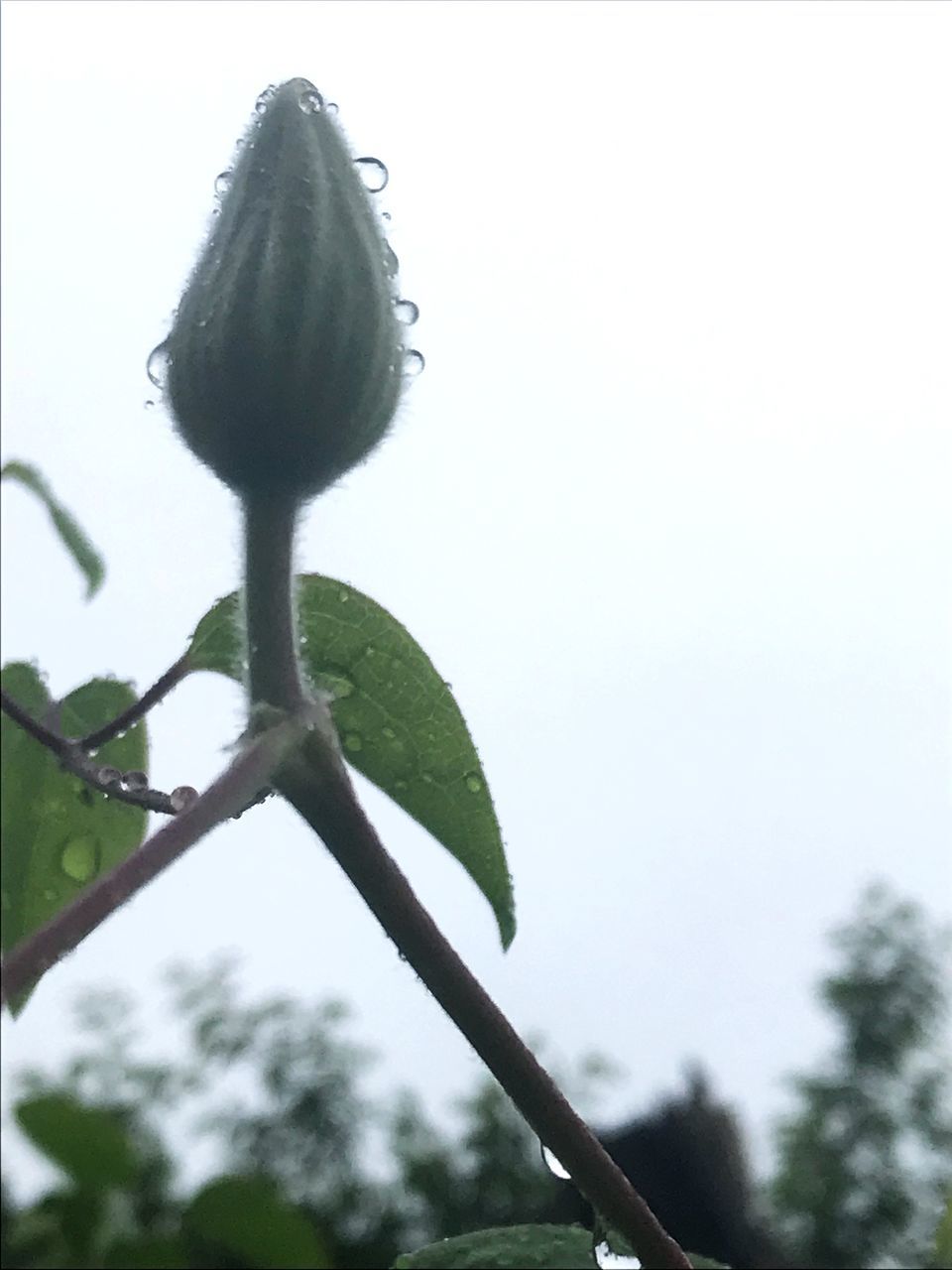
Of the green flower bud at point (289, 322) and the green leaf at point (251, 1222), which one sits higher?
the green flower bud at point (289, 322)

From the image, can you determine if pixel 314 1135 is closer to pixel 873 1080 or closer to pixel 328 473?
pixel 873 1080

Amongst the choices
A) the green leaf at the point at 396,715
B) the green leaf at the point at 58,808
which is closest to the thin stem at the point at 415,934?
the green leaf at the point at 396,715

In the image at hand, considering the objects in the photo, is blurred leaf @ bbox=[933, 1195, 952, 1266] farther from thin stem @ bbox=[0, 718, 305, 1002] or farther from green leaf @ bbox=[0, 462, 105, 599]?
green leaf @ bbox=[0, 462, 105, 599]

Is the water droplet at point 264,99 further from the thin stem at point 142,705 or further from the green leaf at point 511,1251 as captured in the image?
the green leaf at point 511,1251

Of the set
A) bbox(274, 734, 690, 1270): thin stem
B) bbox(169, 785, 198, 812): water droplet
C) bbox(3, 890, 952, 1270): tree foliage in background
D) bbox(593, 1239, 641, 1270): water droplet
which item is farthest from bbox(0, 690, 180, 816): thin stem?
bbox(3, 890, 952, 1270): tree foliage in background

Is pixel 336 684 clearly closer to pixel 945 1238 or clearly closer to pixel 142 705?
pixel 142 705

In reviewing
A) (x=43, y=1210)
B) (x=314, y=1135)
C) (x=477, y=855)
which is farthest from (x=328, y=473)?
(x=314, y=1135)

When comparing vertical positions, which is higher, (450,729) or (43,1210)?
(450,729)
